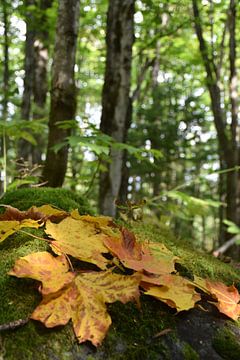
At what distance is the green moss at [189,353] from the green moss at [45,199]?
107 cm

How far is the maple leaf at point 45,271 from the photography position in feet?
4.00

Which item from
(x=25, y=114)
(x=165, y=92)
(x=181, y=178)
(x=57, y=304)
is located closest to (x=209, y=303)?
(x=57, y=304)

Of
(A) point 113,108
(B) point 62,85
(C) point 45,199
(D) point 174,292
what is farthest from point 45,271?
(A) point 113,108

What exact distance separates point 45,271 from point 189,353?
583mm

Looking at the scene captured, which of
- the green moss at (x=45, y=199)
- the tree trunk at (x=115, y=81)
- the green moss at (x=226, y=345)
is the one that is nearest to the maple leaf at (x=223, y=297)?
the green moss at (x=226, y=345)

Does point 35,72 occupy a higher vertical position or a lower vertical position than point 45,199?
higher

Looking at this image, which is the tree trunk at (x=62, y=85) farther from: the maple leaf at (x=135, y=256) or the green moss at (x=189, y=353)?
the green moss at (x=189, y=353)

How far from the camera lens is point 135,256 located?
4.84 feet

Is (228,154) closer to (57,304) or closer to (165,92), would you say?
(165,92)

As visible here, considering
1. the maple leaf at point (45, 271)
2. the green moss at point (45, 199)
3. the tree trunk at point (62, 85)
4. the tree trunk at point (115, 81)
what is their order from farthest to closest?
the tree trunk at point (115, 81) < the tree trunk at point (62, 85) < the green moss at point (45, 199) < the maple leaf at point (45, 271)

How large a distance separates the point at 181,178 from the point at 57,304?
14832 mm

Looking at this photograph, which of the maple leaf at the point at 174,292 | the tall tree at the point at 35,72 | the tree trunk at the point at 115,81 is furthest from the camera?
the tall tree at the point at 35,72

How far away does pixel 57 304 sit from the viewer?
119 centimetres

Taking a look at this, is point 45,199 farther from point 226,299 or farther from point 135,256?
point 226,299
